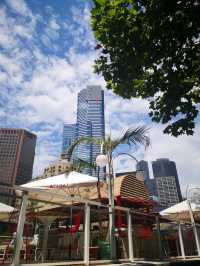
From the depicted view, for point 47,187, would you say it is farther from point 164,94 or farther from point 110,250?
point 164,94

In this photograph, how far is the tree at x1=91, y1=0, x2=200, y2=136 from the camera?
6.20 m

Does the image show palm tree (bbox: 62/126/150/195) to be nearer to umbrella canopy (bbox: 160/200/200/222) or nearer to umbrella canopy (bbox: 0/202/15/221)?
umbrella canopy (bbox: 0/202/15/221)

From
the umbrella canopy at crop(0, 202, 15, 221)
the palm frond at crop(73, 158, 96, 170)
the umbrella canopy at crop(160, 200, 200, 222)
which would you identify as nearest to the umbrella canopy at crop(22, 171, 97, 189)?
the palm frond at crop(73, 158, 96, 170)

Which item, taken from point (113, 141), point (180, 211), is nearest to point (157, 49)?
point (113, 141)

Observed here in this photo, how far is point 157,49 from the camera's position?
661 cm

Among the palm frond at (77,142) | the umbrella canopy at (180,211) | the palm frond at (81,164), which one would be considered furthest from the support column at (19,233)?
the umbrella canopy at (180,211)

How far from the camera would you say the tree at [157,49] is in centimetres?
620

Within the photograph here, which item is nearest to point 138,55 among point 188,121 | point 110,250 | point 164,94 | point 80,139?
point 164,94

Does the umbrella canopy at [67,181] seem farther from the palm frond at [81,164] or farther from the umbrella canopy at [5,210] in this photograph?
the umbrella canopy at [5,210]

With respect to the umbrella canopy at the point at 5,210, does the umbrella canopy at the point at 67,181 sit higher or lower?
higher

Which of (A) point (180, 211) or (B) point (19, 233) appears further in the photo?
(A) point (180, 211)

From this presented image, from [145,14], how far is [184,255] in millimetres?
8670

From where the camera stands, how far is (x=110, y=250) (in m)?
7.43

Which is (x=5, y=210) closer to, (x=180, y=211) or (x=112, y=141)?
(x=112, y=141)
